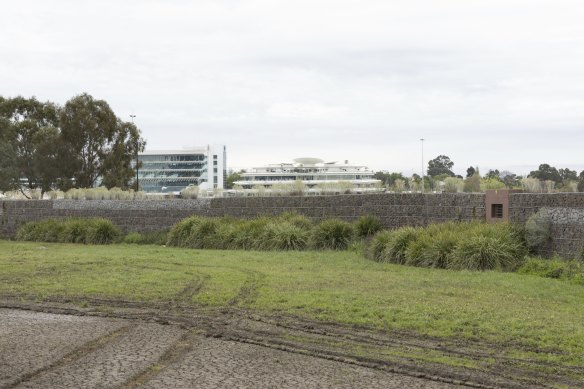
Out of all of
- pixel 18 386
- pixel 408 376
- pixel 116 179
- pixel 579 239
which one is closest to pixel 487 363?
pixel 408 376

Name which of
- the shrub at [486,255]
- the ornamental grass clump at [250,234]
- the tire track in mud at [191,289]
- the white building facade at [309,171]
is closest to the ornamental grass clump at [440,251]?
the shrub at [486,255]

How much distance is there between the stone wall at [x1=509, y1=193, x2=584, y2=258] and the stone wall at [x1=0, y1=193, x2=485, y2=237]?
2.26 metres

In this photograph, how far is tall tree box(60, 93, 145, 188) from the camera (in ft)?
163

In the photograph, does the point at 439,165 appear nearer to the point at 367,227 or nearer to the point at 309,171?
the point at 309,171

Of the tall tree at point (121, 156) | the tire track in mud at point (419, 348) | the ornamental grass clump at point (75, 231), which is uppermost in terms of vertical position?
the tall tree at point (121, 156)

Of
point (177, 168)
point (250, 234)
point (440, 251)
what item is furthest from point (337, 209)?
point (177, 168)

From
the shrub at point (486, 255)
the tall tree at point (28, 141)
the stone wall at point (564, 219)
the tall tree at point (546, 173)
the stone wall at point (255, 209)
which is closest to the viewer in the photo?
the stone wall at point (564, 219)

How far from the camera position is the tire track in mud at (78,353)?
7.59 m

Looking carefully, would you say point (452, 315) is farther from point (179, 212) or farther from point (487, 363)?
point (179, 212)

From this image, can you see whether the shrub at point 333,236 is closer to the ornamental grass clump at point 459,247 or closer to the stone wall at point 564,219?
the ornamental grass clump at point 459,247

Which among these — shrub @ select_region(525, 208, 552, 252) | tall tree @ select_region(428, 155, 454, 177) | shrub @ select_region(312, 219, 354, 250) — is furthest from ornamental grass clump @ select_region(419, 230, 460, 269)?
tall tree @ select_region(428, 155, 454, 177)

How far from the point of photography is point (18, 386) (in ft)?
23.9

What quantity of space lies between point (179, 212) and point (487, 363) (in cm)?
2200

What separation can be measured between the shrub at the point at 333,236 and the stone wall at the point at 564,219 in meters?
6.53
